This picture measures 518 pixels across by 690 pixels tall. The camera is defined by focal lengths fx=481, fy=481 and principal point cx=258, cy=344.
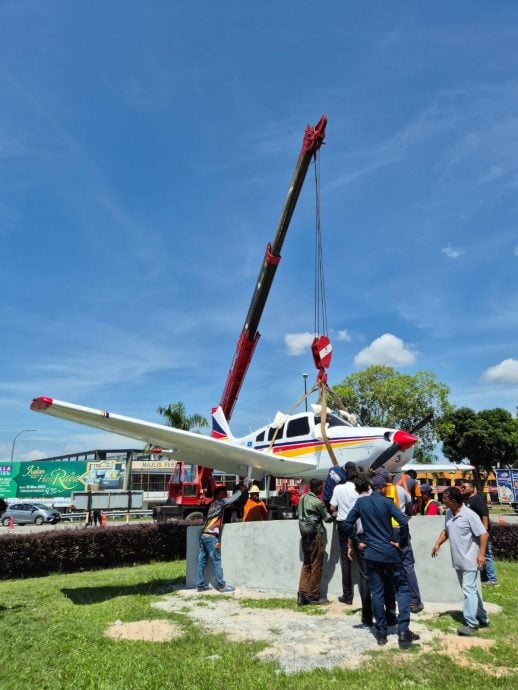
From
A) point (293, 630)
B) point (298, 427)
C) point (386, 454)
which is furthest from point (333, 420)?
point (293, 630)

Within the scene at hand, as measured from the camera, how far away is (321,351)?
14.0m

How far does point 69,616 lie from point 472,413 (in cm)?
4735

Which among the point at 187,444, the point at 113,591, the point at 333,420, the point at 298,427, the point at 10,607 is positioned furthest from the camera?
the point at 298,427

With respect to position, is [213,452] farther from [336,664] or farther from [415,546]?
[336,664]

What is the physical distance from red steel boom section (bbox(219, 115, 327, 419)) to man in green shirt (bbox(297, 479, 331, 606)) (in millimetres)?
12124

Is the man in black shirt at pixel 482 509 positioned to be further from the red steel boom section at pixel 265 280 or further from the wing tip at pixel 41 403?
the red steel boom section at pixel 265 280

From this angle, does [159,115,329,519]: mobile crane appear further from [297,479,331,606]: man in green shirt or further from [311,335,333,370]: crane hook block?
[297,479,331,606]: man in green shirt

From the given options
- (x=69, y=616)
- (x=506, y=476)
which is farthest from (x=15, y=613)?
(x=506, y=476)

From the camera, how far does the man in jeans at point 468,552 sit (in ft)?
19.0

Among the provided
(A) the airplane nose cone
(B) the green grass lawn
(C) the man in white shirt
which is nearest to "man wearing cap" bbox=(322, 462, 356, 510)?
(C) the man in white shirt

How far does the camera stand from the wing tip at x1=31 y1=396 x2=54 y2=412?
26.8 feet

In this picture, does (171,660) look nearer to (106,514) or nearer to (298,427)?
(298,427)

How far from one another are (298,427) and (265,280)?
6.79 metres

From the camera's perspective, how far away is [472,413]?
47.8m
